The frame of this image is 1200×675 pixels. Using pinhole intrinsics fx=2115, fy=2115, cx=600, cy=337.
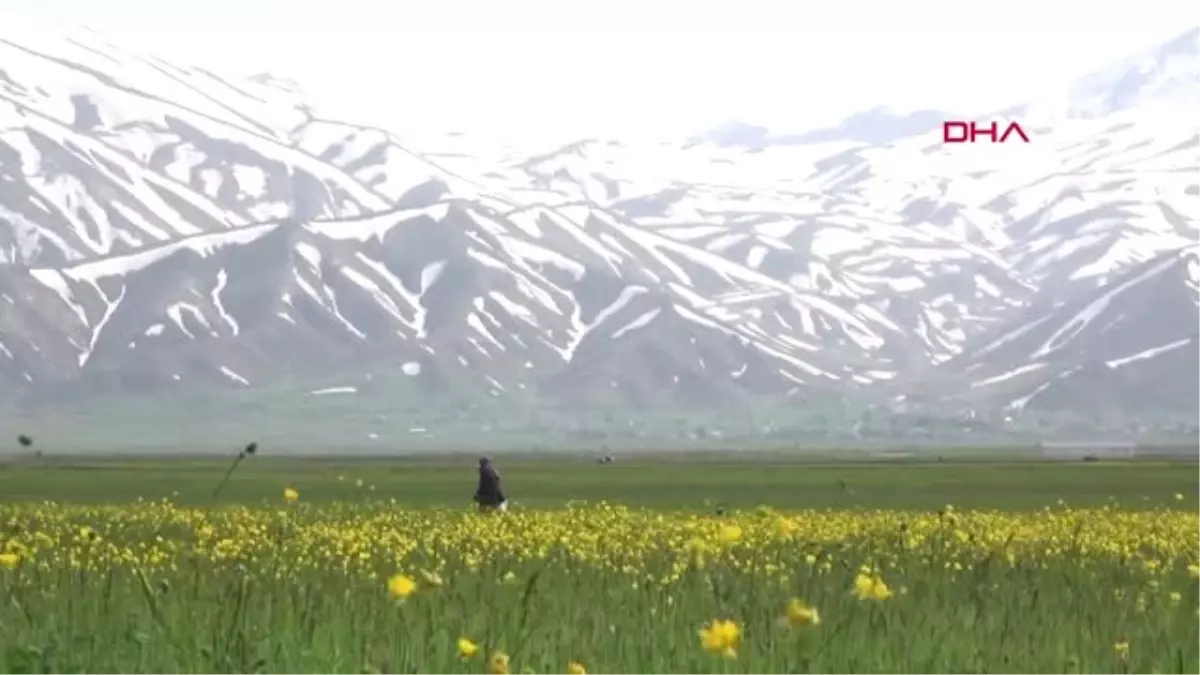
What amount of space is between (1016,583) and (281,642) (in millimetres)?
8509

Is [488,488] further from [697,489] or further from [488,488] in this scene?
[697,489]

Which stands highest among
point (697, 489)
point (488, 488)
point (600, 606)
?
point (697, 489)

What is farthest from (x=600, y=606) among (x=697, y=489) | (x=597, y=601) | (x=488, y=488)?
(x=697, y=489)

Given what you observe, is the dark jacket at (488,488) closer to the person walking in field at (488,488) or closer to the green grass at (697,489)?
the person walking in field at (488,488)

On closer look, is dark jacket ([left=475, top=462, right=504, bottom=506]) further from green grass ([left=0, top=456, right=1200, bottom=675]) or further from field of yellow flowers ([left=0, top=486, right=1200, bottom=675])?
field of yellow flowers ([left=0, top=486, right=1200, bottom=675])

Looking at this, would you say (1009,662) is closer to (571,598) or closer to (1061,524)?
(571,598)

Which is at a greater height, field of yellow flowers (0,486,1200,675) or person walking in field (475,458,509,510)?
person walking in field (475,458,509,510)

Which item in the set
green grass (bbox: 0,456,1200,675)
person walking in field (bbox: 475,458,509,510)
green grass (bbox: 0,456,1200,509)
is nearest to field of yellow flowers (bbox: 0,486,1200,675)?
green grass (bbox: 0,456,1200,675)

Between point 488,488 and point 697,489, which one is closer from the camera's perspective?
point 488,488

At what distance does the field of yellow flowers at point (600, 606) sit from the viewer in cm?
1109

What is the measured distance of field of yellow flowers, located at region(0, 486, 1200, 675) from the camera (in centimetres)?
1109

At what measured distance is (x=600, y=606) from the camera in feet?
49.1

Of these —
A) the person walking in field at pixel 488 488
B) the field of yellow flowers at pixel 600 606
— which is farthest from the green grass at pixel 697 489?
the field of yellow flowers at pixel 600 606

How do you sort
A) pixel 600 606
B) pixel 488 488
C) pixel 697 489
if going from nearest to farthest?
pixel 600 606, pixel 488 488, pixel 697 489
